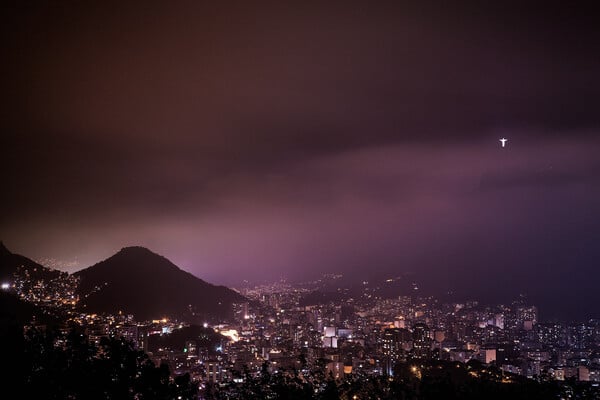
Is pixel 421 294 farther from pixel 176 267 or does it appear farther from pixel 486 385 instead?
pixel 486 385

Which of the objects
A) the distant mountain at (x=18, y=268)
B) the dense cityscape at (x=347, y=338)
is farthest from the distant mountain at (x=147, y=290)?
the distant mountain at (x=18, y=268)

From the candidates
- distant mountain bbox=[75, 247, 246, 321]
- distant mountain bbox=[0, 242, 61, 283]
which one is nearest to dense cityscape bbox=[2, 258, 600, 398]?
distant mountain bbox=[0, 242, 61, 283]

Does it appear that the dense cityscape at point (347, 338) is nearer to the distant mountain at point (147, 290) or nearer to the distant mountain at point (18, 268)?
the distant mountain at point (18, 268)

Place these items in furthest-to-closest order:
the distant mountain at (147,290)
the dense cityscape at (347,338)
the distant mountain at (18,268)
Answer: the distant mountain at (147,290) < the distant mountain at (18,268) < the dense cityscape at (347,338)

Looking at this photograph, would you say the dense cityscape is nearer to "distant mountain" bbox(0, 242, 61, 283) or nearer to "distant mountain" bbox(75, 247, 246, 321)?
"distant mountain" bbox(0, 242, 61, 283)

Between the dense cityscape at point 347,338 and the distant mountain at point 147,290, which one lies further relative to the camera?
the distant mountain at point 147,290

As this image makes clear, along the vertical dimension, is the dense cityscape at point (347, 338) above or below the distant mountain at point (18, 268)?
below

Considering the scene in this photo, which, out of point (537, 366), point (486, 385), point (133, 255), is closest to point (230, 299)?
point (133, 255)
